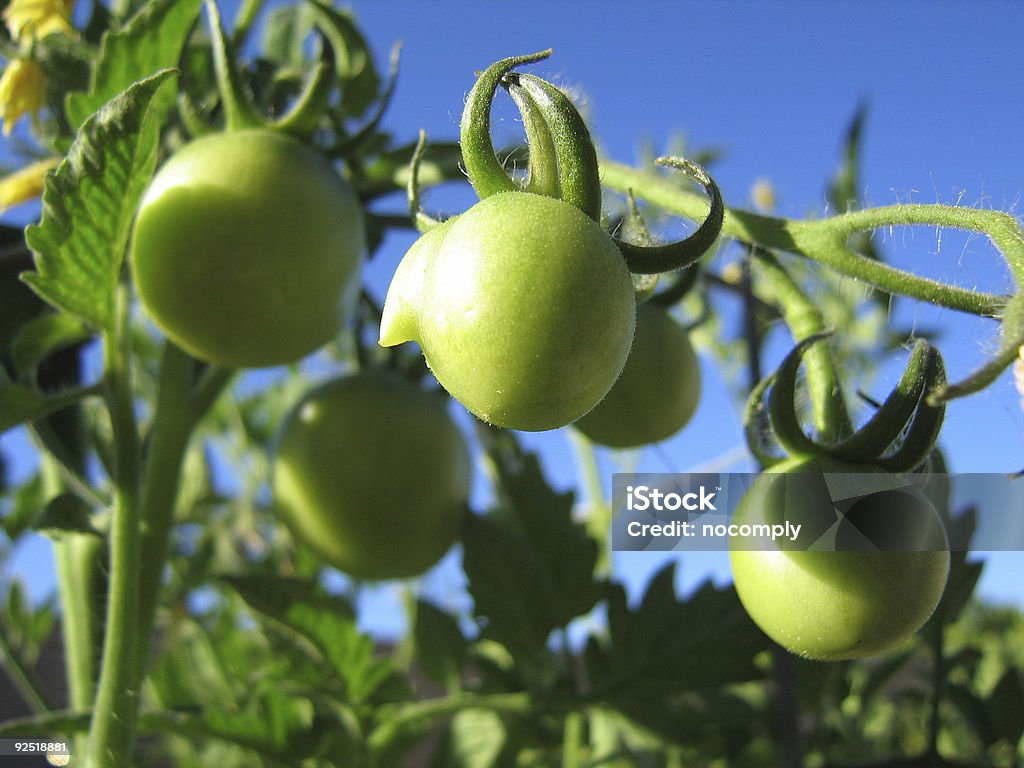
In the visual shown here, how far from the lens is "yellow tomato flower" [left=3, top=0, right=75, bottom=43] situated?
1.97ft

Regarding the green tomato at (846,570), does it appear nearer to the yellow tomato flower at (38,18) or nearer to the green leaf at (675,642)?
the green leaf at (675,642)

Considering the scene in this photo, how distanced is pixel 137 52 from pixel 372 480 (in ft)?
0.93

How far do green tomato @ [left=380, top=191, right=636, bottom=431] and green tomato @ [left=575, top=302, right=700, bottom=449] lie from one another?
17cm

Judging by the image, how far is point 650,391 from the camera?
1.62ft

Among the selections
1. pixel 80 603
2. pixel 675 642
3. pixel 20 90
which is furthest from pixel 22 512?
pixel 675 642

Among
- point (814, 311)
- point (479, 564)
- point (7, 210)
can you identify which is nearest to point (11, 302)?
point (7, 210)

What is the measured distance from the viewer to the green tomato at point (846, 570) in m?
0.39

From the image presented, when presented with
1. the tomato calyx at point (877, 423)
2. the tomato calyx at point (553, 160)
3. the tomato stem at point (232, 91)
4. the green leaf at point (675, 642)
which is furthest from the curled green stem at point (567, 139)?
the green leaf at point (675, 642)

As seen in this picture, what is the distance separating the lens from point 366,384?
2.21 feet

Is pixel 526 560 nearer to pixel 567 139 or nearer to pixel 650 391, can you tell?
pixel 650 391

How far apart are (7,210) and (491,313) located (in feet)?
1.55

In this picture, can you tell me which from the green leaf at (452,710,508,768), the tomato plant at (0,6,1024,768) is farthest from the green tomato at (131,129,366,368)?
the green leaf at (452,710,508,768)

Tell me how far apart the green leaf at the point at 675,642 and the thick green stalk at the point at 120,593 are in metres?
0.30

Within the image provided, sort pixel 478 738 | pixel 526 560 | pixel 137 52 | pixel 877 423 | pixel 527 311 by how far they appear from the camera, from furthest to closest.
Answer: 1. pixel 478 738
2. pixel 526 560
3. pixel 137 52
4. pixel 877 423
5. pixel 527 311
